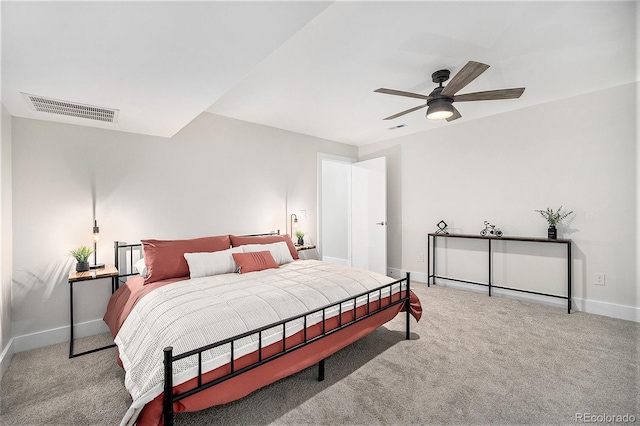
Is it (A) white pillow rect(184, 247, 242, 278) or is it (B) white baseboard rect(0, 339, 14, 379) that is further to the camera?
(A) white pillow rect(184, 247, 242, 278)

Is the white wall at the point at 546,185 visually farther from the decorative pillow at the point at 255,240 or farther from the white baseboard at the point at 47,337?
the white baseboard at the point at 47,337

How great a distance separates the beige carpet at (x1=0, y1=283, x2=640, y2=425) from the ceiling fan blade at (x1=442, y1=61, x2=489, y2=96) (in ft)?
7.59

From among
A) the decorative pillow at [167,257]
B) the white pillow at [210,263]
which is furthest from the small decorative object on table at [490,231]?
the decorative pillow at [167,257]

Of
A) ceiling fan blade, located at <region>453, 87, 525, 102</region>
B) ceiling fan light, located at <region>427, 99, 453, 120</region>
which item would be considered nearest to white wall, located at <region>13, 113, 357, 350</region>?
ceiling fan light, located at <region>427, 99, 453, 120</region>

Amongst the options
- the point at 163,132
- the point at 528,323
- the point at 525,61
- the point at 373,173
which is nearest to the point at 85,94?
the point at 163,132

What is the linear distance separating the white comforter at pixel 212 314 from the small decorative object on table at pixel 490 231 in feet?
7.38

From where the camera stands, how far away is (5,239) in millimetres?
2439

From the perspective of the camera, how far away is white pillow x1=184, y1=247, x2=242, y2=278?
283 centimetres

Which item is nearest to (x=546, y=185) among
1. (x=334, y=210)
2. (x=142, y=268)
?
(x=334, y=210)

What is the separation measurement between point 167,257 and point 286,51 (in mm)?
2214

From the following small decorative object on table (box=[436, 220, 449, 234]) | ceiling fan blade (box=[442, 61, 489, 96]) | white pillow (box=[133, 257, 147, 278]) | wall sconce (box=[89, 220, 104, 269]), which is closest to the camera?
ceiling fan blade (box=[442, 61, 489, 96])

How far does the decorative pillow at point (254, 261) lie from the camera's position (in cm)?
298

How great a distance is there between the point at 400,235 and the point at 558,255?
90.3 inches

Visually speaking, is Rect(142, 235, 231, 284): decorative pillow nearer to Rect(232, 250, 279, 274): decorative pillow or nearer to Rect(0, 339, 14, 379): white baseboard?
Rect(232, 250, 279, 274): decorative pillow
